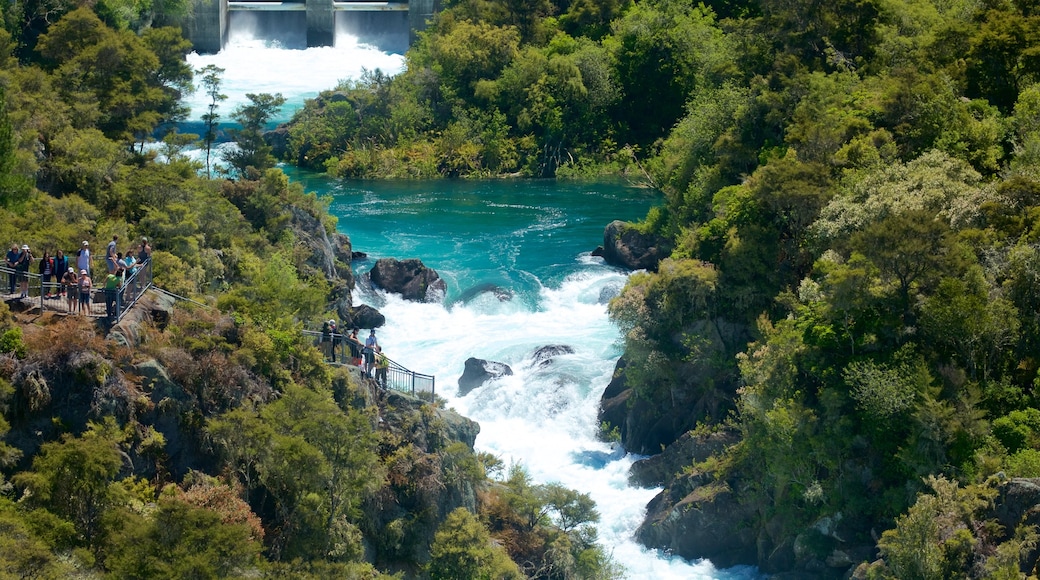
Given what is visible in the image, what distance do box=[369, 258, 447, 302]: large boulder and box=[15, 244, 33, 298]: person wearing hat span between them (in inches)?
1181

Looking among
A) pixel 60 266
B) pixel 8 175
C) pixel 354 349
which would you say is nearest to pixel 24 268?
pixel 60 266

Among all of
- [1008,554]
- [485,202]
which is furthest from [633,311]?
[485,202]

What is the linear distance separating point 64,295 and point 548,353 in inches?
1077

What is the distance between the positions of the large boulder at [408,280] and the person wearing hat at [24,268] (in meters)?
30.0

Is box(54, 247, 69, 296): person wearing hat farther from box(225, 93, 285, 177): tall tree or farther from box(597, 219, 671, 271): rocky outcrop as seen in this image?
box(597, 219, 671, 271): rocky outcrop

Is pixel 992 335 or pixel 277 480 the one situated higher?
pixel 992 335

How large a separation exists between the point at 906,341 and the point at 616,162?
53.1 meters

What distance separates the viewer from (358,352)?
4231 cm

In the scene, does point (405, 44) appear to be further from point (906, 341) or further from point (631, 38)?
point (906, 341)

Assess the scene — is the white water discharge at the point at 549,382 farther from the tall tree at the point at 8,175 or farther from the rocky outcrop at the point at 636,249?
the tall tree at the point at 8,175

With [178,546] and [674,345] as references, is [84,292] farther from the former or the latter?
[674,345]

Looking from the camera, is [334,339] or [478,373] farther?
[478,373]

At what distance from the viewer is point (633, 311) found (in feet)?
172

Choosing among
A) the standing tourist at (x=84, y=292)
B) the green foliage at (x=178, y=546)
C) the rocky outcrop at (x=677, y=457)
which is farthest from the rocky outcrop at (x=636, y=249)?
the green foliage at (x=178, y=546)
